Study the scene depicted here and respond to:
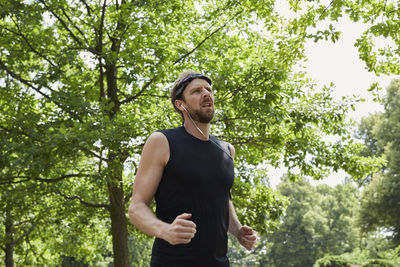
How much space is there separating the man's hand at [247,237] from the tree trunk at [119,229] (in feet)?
26.1

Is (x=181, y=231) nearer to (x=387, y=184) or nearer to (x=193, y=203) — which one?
(x=193, y=203)

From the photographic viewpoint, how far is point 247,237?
8.17 ft

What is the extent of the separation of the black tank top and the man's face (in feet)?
0.72

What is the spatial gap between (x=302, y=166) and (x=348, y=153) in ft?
4.16

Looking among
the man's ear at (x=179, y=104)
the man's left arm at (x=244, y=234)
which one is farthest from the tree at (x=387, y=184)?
the man's ear at (x=179, y=104)

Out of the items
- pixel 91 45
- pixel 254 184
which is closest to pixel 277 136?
pixel 254 184

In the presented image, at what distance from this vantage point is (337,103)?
29.6 ft

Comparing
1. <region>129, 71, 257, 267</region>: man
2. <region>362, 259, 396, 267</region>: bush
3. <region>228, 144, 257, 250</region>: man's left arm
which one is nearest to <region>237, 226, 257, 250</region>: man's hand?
<region>228, 144, 257, 250</region>: man's left arm

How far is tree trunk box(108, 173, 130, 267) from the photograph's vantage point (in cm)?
1016

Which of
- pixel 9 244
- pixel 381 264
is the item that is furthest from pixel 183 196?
pixel 381 264

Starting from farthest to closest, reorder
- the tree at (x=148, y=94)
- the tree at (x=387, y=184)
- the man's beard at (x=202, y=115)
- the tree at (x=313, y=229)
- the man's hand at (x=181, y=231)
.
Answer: the tree at (x=313, y=229) < the tree at (x=387, y=184) < the tree at (x=148, y=94) < the man's beard at (x=202, y=115) < the man's hand at (x=181, y=231)

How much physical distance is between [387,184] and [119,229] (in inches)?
920

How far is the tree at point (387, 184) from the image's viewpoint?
28.8 m

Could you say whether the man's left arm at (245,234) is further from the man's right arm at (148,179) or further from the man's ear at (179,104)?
the man's ear at (179,104)
